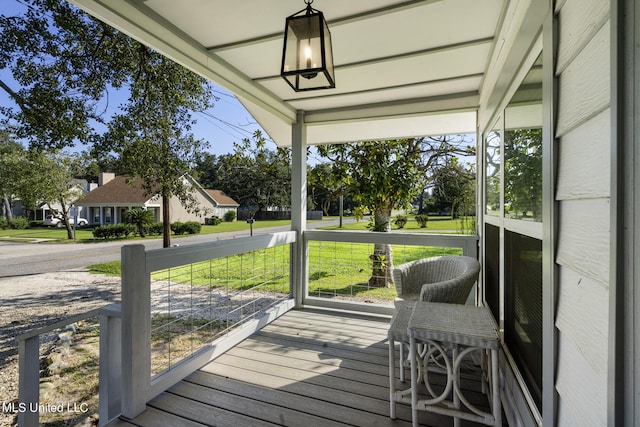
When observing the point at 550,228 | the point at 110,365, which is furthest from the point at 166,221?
the point at 550,228

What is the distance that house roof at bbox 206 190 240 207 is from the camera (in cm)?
648

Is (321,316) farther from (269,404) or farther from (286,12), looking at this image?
(286,12)

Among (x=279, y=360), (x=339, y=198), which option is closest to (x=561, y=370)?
(x=279, y=360)

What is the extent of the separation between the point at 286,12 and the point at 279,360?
2.54 m

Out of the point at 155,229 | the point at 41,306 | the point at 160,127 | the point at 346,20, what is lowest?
the point at 41,306

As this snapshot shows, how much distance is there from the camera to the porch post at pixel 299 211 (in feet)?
12.7

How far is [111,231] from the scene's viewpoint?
678 cm

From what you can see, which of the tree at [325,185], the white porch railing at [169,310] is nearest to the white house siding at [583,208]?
the white porch railing at [169,310]

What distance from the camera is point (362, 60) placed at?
8.47 ft

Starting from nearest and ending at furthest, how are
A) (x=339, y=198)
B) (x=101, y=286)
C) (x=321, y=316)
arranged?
(x=321, y=316), (x=339, y=198), (x=101, y=286)

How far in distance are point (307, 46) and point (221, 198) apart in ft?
18.6

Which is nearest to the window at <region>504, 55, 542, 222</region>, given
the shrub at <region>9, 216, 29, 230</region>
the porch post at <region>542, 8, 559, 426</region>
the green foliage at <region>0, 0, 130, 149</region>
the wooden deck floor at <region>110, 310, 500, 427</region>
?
the porch post at <region>542, 8, 559, 426</region>

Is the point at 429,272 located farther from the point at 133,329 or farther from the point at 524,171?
the point at 133,329

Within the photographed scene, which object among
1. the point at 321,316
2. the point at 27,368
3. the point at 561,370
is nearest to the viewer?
the point at 561,370
